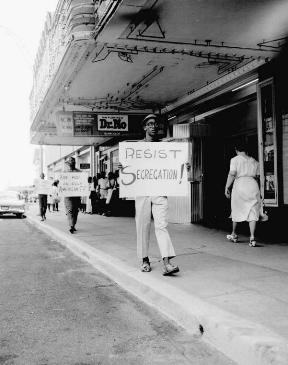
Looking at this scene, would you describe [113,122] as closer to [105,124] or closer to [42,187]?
[105,124]

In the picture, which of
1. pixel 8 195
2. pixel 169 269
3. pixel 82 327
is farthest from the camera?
pixel 8 195

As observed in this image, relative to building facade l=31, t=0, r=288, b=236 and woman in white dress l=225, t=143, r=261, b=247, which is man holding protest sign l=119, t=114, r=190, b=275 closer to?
building facade l=31, t=0, r=288, b=236

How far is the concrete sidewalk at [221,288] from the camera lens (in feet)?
10.5

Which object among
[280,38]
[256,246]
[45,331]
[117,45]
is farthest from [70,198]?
[45,331]

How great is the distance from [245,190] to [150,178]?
8.81 feet

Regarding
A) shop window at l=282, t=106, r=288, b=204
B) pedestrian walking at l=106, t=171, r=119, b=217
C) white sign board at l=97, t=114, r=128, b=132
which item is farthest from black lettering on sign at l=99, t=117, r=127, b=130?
shop window at l=282, t=106, r=288, b=204

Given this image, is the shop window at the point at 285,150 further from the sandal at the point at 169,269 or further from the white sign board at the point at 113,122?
the white sign board at the point at 113,122

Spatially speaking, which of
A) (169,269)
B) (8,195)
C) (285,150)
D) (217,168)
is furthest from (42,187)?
(169,269)

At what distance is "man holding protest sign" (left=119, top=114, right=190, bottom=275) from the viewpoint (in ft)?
18.0

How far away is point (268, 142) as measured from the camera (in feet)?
29.1

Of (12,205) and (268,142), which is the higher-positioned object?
(268,142)

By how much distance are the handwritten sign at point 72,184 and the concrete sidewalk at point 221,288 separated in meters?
2.93

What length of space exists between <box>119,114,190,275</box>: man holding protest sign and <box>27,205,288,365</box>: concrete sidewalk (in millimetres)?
488

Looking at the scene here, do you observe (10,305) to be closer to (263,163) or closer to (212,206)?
(263,163)
